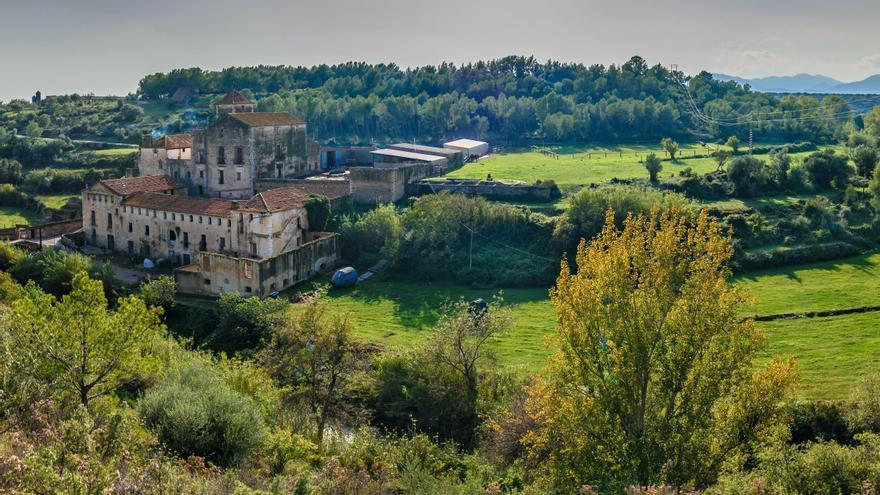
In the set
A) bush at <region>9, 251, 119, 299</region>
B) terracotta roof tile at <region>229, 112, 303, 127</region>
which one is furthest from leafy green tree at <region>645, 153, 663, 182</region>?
bush at <region>9, 251, 119, 299</region>

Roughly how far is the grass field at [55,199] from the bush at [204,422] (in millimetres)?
48627

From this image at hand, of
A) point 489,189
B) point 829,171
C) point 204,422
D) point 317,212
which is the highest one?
point 829,171

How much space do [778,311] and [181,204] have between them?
33763 millimetres

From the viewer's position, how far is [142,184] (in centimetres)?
5569

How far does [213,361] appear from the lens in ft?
121

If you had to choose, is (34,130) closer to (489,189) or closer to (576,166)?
(489,189)

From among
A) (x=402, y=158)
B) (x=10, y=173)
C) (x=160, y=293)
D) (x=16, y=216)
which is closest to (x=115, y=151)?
(x=10, y=173)

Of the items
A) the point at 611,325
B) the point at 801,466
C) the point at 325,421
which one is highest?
the point at 611,325

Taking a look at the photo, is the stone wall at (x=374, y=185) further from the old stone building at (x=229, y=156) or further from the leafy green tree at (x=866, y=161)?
the leafy green tree at (x=866, y=161)

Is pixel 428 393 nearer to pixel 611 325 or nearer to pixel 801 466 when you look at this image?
pixel 611 325

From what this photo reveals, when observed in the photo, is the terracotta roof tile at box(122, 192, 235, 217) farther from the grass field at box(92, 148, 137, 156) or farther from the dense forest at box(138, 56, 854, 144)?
the dense forest at box(138, 56, 854, 144)

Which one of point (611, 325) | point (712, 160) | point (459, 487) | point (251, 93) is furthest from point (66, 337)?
point (251, 93)

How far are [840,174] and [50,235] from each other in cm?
5363

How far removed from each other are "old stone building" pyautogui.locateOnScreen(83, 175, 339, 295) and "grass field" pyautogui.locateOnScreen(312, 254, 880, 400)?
12.2 ft
